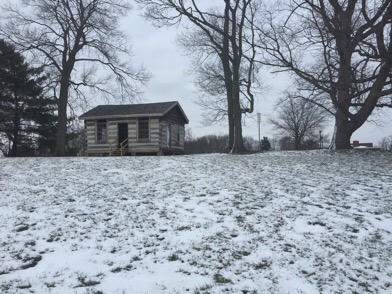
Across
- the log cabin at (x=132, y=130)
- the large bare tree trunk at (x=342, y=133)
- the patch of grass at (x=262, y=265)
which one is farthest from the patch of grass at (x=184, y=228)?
the log cabin at (x=132, y=130)

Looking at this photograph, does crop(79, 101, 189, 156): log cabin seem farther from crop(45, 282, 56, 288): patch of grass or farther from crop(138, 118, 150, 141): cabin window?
crop(45, 282, 56, 288): patch of grass

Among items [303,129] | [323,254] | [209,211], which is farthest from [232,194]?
[303,129]

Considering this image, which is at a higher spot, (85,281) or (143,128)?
(143,128)

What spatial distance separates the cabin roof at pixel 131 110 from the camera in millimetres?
26086

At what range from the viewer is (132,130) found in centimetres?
2652

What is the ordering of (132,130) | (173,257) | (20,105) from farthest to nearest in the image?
(20,105)
(132,130)
(173,257)

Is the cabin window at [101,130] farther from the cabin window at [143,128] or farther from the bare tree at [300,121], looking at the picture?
the bare tree at [300,121]

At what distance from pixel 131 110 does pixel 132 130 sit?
183cm

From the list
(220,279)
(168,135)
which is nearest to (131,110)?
(168,135)

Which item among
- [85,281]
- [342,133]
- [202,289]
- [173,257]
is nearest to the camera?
[202,289]

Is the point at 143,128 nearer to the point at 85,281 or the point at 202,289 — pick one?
the point at 85,281

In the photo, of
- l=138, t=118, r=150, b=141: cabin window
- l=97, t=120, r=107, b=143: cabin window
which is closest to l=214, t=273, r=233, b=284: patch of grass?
l=138, t=118, r=150, b=141: cabin window

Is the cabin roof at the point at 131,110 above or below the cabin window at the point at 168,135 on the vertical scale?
above

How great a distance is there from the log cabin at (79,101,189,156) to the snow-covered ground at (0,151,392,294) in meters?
14.3
